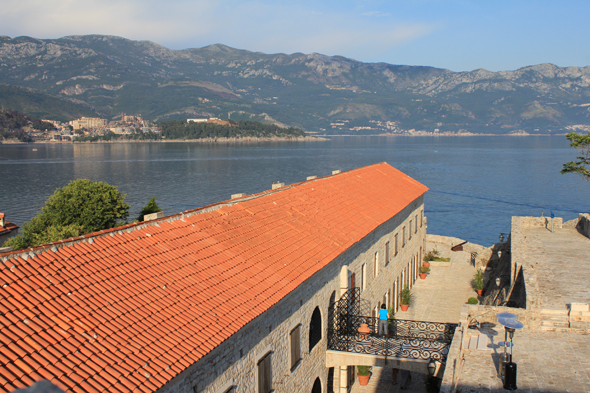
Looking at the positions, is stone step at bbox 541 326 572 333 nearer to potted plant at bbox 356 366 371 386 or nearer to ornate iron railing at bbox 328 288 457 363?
Result: ornate iron railing at bbox 328 288 457 363

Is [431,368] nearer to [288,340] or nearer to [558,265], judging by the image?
[288,340]

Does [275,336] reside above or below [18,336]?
below

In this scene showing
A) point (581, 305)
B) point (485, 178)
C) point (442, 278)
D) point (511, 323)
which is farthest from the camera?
point (485, 178)


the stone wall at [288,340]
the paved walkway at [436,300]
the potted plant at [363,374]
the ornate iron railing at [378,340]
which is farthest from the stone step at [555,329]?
the potted plant at [363,374]

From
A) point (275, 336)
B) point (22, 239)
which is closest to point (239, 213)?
point (275, 336)

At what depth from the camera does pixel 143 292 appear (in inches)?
422

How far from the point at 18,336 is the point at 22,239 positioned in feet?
90.8

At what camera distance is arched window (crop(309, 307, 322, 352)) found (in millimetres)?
16169

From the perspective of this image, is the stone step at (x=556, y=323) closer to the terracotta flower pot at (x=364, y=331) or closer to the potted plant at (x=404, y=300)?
the terracotta flower pot at (x=364, y=331)

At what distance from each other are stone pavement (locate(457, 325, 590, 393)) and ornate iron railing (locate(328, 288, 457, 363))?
1.94 meters

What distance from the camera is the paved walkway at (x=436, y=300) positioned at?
2103cm

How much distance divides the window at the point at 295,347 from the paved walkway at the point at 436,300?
21.5 feet

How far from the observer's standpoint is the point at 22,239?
3216cm

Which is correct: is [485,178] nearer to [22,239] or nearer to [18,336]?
[22,239]
